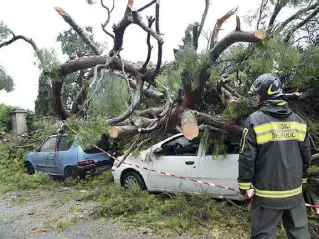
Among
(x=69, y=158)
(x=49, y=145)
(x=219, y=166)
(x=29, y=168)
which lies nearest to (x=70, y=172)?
(x=69, y=158)

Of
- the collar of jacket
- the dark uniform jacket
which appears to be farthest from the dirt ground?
the collar of jacket

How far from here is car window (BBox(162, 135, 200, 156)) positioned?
5.59 meters

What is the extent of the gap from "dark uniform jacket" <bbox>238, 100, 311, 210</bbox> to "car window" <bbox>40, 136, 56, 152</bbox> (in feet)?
22.2

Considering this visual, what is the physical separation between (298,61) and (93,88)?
2.81 meters

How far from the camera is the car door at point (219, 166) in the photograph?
4.98 meters

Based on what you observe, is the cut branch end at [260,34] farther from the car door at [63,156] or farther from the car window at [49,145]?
the car window at [49,145]

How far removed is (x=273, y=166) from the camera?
270 cm

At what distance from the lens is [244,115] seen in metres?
4.66

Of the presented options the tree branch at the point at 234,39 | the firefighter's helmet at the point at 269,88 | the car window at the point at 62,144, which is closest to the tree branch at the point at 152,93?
the tree branch at the point at 234,39

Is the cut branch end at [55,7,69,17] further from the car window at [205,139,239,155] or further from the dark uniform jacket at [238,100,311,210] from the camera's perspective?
the dark uniform jacket at [238,100,311,210]

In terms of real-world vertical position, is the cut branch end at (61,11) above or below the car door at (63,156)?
above

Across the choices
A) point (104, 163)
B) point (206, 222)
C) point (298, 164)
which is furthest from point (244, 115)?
point (104, 163)

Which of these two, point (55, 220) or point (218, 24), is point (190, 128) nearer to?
point (218, 24)

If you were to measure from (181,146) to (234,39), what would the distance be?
2317mm
